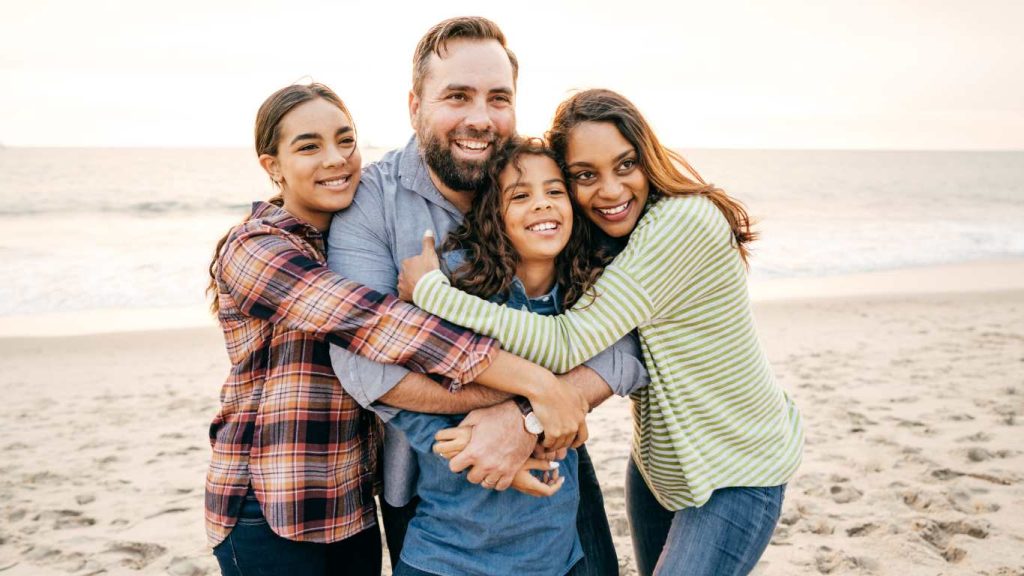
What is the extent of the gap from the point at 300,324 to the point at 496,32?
1.46 meters

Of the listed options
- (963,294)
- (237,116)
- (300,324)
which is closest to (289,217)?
(300,324)

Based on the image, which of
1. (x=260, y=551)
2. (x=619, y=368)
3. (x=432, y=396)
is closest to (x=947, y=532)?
(x=619, y=368)

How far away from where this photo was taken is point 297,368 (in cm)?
238

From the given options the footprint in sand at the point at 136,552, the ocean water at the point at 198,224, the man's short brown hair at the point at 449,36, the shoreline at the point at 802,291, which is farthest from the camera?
the ocean water at the point at 198,224

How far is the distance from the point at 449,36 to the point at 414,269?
3.44 ft

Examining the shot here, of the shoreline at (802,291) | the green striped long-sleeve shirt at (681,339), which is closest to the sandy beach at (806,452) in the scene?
the shoreline at (802,291)

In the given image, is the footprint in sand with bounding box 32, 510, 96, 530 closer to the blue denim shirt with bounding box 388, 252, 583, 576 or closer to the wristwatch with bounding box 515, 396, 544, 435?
the blue denim shirt with bounding box 388, 252, 583, 576

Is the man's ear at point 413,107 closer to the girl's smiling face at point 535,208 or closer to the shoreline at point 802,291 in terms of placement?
the girl's smiling face at point 535,208

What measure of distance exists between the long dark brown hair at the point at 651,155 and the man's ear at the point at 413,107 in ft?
2.42

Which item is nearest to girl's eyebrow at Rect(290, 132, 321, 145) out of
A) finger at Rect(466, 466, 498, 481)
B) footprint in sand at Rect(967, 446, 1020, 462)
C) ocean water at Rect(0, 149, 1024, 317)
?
finger at Rect(466, 466, 498, 481)

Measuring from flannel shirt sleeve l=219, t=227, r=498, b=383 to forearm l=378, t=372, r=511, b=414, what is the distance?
5 centimetres

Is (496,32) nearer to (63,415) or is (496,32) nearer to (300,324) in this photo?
(300,324)

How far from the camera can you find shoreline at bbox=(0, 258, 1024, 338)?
10016mm

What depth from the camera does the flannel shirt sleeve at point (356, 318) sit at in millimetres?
2215
